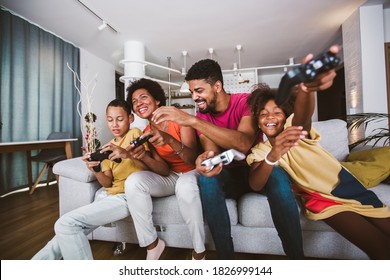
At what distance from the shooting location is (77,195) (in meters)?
0.77

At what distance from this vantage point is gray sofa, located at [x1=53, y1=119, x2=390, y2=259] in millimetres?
618

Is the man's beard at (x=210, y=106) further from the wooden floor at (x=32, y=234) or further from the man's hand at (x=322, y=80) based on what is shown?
the wooden floor at (x=32, y=234)

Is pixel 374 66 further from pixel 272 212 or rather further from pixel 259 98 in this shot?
pixel 272 212

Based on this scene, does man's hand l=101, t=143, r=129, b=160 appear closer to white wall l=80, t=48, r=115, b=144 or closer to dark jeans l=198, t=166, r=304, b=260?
white wall l=80, t=48, r=115, b=144

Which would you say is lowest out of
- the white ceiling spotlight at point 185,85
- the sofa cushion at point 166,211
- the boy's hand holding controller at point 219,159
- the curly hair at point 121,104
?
the sofa cushion at point 166,211

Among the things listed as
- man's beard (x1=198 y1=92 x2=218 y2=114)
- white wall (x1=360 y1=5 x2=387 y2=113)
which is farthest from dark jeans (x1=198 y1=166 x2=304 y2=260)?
white wall (x1=360 y1=5 x2=387 y2=113)

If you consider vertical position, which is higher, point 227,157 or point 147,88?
point 147,88

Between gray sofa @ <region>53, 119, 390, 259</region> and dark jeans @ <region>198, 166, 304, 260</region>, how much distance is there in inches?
4.9

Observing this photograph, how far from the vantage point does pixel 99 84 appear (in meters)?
0.67

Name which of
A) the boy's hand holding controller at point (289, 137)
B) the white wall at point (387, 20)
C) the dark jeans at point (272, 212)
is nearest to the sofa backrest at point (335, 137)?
the dark jeans at point (272, 212)

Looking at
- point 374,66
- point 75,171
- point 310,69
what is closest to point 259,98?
point 310,69

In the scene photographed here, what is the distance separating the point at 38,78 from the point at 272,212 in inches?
36.8

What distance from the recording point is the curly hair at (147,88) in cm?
70

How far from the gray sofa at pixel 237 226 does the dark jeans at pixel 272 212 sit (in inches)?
4.9
